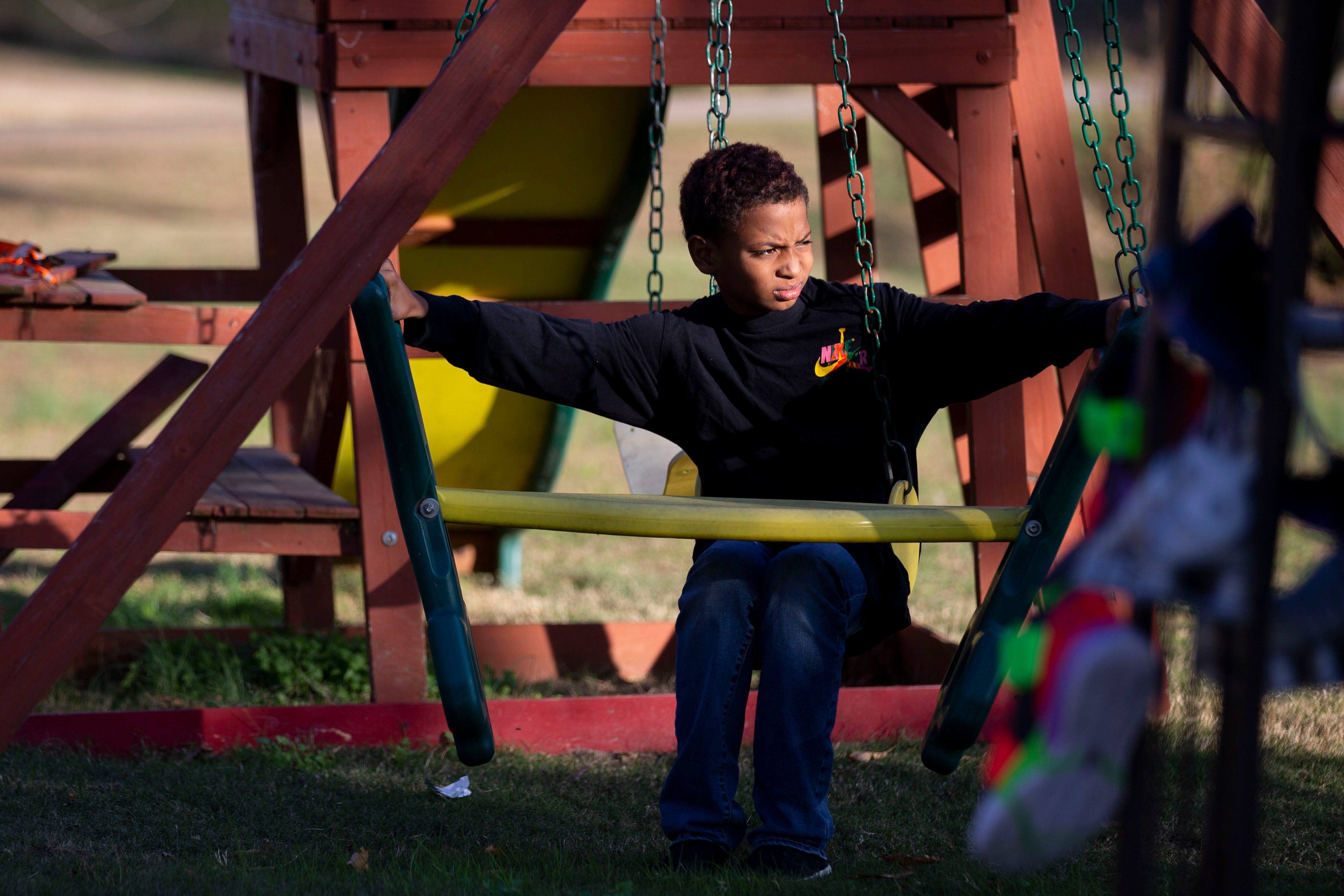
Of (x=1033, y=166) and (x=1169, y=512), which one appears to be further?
(x=1033, y=166)

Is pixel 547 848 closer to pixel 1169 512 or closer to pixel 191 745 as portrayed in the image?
pixel 191 745

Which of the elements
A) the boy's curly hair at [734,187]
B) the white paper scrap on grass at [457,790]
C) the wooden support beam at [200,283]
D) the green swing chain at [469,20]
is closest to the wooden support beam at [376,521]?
the white paper scrap on grass at [457,790]

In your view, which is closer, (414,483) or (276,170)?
(414,483)

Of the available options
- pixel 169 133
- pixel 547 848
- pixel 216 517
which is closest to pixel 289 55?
pixel 216 517

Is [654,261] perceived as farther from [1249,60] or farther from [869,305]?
[1249,60]

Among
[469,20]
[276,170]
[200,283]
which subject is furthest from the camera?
[200,283]

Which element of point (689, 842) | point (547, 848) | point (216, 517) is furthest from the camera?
point (216, 517)

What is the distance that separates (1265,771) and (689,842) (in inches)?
58.8

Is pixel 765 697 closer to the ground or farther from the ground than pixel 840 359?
closer to the ground

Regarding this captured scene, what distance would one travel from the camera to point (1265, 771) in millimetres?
3242

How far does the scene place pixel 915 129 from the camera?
371cm

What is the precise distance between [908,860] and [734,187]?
1327 mm

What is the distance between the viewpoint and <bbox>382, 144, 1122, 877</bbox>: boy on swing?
2.52 metres

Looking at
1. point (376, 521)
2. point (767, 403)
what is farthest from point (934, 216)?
point (376, 521)
